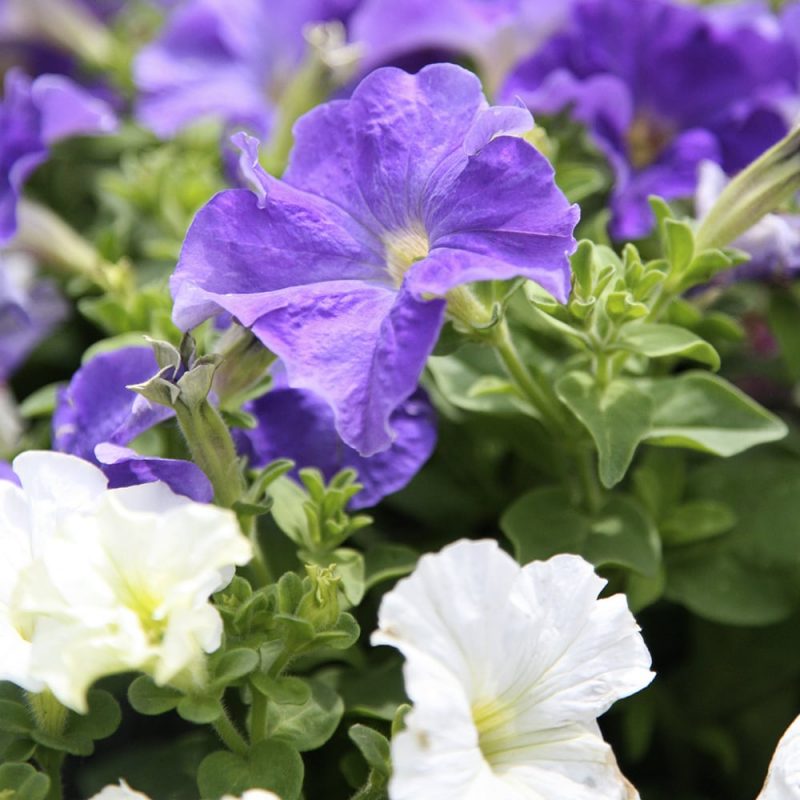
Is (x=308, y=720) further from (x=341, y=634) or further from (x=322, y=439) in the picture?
(x=322, y=439)

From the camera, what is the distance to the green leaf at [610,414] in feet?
2.15

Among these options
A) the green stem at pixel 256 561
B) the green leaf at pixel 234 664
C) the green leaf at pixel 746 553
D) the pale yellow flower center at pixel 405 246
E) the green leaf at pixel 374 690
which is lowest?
the green leaf at pixel 374 690

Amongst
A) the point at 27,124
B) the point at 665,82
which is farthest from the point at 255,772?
the point at 665,82

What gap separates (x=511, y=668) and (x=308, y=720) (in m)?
0.15

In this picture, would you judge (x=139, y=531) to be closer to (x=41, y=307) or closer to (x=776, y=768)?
(x=776, y=768)

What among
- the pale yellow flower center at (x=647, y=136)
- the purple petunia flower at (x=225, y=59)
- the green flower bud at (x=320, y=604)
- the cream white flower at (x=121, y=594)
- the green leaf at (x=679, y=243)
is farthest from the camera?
the purple petunia flower at (x=225, y=59)

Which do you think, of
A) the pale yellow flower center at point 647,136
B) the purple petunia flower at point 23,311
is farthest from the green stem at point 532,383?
the purple petunia flower at point 23,311

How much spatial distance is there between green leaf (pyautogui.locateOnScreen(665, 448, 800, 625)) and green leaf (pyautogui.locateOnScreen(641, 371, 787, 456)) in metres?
0.09

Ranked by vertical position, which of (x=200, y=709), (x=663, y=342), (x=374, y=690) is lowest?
(x=374, y=690)

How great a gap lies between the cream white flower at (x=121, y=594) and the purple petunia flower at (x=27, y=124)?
0.44 meters

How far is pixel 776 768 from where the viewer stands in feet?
1.86

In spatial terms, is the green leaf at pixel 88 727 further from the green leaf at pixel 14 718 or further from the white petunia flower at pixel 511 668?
the white petunia flower at pixel 511 668

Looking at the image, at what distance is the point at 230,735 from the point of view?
1.97 feet

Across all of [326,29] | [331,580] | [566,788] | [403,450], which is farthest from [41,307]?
[566,788]
